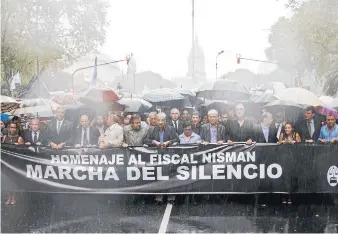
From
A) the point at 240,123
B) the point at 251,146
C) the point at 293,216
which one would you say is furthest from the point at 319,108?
the point at 293,216

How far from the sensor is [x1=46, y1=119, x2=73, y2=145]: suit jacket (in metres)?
9.75

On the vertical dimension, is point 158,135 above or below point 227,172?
above

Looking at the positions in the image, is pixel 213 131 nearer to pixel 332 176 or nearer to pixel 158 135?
pixel 158 135

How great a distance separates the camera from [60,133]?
9.88 m

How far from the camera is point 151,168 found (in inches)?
350

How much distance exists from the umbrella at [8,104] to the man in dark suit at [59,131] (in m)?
5.77

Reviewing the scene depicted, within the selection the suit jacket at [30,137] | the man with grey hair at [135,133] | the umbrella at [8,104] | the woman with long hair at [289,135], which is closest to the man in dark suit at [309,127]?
the woman with long hair at [289,135]

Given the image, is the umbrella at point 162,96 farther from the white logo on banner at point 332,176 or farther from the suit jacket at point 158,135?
the white logo on banner at point 332,176

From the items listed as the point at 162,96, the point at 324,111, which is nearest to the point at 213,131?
the point at 324,111

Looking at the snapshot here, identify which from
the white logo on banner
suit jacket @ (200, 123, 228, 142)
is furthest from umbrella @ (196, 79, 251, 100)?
the white logo on banner

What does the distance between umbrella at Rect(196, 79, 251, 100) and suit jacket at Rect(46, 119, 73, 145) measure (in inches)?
357

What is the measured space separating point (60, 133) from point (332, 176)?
5069 mm

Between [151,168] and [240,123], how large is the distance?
79.2 inches

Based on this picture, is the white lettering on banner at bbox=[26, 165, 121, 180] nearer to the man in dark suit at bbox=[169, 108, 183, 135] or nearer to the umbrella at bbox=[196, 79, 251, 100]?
the man in dark suit at bbox=[169, 108, 183, 135]
